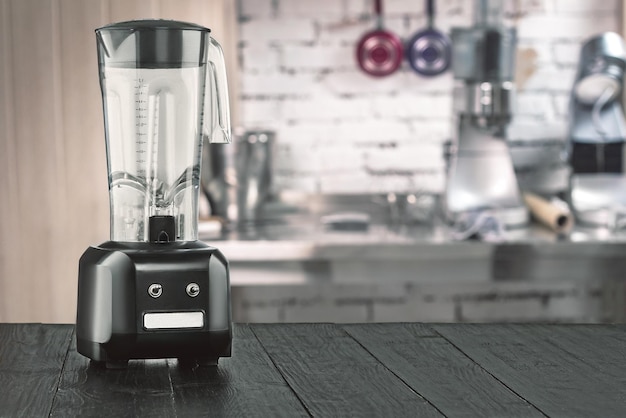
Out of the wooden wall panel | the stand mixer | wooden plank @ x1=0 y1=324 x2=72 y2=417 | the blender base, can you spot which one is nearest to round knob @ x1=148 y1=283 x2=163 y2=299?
the blender base

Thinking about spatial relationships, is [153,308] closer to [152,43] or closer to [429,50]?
[152,43]

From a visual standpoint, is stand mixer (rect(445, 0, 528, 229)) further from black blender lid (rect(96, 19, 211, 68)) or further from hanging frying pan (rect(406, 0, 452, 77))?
black blender lid (rect(96, 19, 211, 68))

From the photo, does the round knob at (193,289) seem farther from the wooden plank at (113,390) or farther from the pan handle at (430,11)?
the pan handle at (430,11)

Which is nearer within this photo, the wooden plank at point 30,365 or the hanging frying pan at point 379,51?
the wooden plank at point 30,365

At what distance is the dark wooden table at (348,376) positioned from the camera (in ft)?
2.85

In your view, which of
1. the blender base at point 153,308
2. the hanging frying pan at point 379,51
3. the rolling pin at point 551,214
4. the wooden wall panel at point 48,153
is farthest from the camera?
the hanging frying pan at point 379,51

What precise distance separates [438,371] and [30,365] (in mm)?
424

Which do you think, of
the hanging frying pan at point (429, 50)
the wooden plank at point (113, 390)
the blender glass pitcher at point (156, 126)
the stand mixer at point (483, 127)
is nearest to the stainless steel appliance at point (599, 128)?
the stand mixer at point (483, 127)

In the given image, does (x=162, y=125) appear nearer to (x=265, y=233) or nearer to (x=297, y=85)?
(x=265, y=233)

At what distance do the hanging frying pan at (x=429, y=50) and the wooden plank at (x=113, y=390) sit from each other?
2065 millimetres

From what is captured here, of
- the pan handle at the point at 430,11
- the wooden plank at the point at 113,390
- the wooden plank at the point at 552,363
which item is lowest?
the wooden plank at the point at 552,363

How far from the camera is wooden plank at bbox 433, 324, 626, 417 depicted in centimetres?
88

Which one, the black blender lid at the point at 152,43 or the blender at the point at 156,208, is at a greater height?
the black blender lid at the point at 152,43

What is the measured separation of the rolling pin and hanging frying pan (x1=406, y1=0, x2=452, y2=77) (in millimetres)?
495
